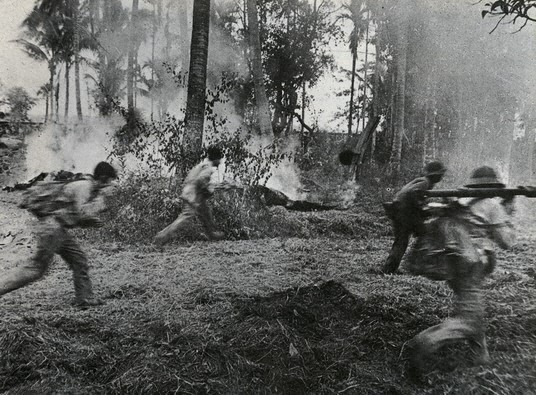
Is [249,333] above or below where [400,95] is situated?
below

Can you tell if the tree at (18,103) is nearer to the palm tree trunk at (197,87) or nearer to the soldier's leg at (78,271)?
the palm tree trunk at (197,87)

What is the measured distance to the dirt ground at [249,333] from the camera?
2885mm

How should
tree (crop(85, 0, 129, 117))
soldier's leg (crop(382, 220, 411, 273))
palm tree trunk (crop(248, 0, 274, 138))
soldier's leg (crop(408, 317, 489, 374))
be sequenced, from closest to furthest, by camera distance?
1. soldier's leg (crop(408, 317, 489, 374))
2. soldier's leg (crop(382, 220, 411, 273))
3. palm tree trunk (crop(248, 0, 274, 138))
4. tree (crop(85, 0, 129, 117))

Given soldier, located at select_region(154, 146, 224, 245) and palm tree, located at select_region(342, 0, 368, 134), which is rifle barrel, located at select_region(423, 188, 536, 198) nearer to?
soldier, located at select_region(154, 146, 224, 245)

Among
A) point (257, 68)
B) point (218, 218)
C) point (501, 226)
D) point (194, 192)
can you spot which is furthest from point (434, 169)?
point (257, 68)

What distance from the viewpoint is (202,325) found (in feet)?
11.7

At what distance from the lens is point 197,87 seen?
794 cm

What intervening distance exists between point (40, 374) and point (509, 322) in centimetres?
347

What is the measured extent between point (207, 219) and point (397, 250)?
2.64 meters

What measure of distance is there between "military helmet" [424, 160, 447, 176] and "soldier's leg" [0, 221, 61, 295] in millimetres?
3350

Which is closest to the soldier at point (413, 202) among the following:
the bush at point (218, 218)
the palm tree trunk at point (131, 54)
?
the bush at point (218, 218)

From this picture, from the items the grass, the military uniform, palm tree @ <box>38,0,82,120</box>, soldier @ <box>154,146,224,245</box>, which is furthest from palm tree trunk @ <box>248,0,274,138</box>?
palm tree @ <box>38,0,82,120</box>

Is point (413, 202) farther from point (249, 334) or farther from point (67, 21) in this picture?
point (67, 21)

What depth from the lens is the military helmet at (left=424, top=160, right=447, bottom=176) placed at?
160 inches
